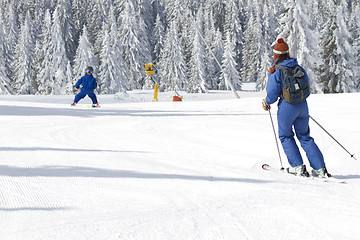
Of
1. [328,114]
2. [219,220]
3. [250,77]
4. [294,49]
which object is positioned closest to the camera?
[219,220]

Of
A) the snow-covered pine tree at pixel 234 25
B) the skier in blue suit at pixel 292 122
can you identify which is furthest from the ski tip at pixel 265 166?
the snow-covered pine tree at pixel 234 25

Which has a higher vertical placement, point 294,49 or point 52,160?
point 294,49

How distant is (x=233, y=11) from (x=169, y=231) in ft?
248

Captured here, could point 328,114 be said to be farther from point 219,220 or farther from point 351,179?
point 219,220

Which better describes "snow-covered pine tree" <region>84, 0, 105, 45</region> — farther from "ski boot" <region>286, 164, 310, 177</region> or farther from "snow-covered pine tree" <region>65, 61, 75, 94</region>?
"ski boot" <region>286, 164, 310, 177</region>

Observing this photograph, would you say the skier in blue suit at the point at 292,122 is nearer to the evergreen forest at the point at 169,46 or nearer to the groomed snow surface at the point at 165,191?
the groomed snow surface at the point at 165,191

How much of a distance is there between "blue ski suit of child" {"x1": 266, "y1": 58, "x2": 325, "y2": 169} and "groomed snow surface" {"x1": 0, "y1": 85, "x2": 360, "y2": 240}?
0.95 feet

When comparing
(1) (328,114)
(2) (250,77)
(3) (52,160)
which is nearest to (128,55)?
(2) (250,77)

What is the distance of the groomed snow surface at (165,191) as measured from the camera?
2.67 metres

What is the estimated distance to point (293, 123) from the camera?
448 centimetres

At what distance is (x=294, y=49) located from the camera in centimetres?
3122

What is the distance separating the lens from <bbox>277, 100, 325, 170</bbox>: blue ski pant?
4344 millimetres

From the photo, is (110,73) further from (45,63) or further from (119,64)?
(45,63)

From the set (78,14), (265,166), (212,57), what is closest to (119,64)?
(212,57)
